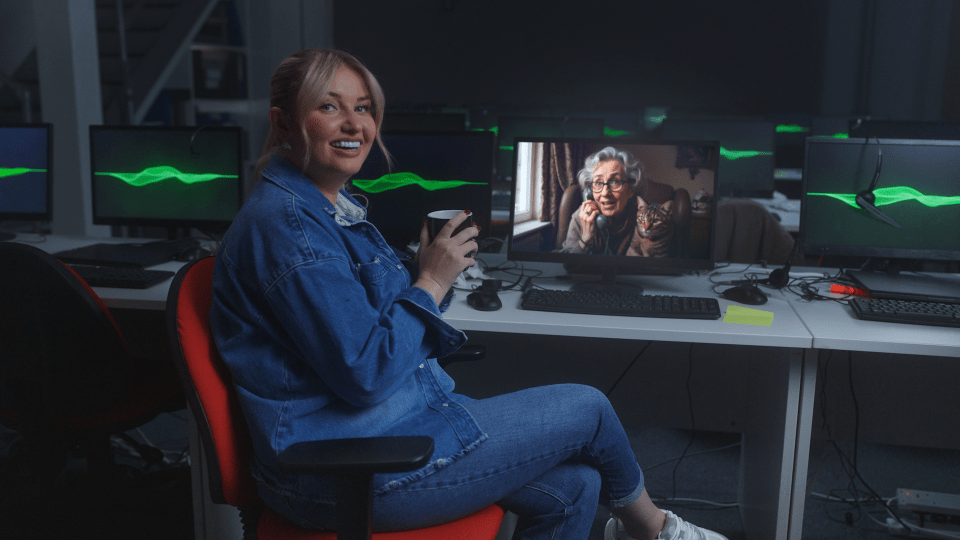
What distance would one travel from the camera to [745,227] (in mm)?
2424

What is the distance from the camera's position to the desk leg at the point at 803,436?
1.47 m

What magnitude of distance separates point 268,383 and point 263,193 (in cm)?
30

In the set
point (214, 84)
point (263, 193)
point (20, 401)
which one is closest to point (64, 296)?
point (20, 401)

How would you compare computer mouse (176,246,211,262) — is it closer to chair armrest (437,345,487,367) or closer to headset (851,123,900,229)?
chair armrest (437,345,487,367)

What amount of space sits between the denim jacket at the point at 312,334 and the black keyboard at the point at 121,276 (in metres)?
0.91

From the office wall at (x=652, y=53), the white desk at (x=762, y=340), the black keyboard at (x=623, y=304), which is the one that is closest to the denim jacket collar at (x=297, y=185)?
the white desk at (x=762, y=340)

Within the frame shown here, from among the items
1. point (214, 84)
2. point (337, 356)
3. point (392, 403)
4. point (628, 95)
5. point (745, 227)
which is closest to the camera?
point (337, 356)

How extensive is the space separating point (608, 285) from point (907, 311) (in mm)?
706

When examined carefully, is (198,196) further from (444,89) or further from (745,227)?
(444,89)

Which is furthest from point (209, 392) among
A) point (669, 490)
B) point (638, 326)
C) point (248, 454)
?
point (669, 490)

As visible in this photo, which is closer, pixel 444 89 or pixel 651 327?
pixel 651 327

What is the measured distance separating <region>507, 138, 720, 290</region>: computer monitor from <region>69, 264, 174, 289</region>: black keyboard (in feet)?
3.23

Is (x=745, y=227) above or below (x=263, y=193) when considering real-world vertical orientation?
below

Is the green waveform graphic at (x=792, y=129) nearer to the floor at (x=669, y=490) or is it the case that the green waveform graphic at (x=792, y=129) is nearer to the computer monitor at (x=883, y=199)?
the floor at (x=669, y=490)
